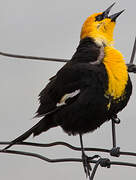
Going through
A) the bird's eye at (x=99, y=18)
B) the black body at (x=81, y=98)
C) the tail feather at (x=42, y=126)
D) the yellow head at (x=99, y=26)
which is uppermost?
the bird's eye at (x=99, y=18)

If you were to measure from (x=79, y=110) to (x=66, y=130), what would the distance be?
21 centimetres

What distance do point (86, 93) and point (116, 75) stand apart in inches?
8.1

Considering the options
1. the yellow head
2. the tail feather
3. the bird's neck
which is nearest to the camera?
the bird's neck

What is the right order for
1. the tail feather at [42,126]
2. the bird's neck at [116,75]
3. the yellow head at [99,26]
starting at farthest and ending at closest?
the yellow head at [99,26] < the tail feather at [42,126] < the bird's neck at [116,75]

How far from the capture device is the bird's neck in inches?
99.1

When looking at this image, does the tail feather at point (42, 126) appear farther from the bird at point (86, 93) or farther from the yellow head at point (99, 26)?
the yellow head at point (99, 26)

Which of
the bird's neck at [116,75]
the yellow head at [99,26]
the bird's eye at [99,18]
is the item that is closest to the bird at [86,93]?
the bird's neck at [116,75]

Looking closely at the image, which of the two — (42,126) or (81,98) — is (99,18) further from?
(42,126)

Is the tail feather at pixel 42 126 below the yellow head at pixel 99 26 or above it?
below

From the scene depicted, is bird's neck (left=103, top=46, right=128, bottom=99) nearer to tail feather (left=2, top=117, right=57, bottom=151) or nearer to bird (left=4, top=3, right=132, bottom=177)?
bird (left=4, top=3, right=132, bottom=177)

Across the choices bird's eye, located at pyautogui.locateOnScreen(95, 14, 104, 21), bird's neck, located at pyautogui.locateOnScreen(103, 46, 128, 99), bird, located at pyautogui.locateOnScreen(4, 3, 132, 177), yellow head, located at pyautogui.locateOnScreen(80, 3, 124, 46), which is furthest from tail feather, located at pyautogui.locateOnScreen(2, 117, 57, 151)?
bird's eye, located at pyautogui.locateOnScreen(95, 14, 104, 21)

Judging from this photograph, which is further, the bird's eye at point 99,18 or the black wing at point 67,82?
the bird's eye at point 99,18

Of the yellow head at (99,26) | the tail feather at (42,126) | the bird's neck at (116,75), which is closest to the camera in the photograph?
the bird's neck at (116,75)

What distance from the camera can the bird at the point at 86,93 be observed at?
2533 mm
